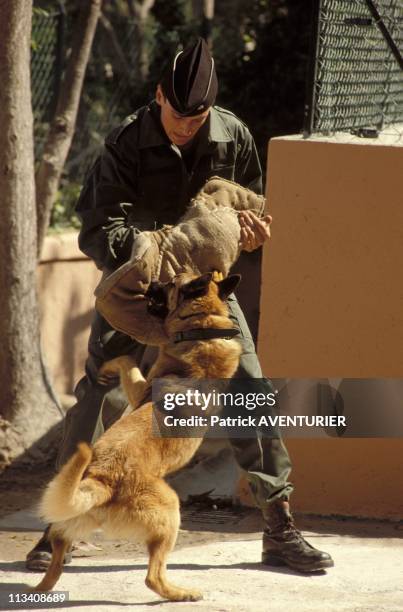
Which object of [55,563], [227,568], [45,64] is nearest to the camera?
[55,563]

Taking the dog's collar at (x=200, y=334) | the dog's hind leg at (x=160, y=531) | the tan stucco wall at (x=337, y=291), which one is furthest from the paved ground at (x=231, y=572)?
the dog's collar at (x=200, y=334)

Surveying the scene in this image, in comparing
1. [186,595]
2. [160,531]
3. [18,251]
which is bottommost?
[186,595]

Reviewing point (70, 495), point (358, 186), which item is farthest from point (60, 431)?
point (70, 495)

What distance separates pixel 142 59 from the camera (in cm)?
1109

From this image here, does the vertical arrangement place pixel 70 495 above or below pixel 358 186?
below

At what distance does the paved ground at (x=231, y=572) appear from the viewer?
480 centimetres

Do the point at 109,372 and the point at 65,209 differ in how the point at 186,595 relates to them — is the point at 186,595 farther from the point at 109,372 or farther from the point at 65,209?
the point at 65,209

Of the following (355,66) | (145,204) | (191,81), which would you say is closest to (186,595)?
(145,204)

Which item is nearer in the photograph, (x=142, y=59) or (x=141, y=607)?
(x=141, y=607)

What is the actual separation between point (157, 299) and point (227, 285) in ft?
0.97

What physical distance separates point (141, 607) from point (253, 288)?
453cm

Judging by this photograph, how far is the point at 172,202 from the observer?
5242 millimetres

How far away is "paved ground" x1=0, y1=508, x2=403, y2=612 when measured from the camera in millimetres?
4797

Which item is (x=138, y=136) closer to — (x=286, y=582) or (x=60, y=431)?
(x=286, y=582)
